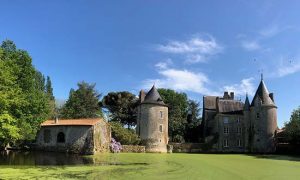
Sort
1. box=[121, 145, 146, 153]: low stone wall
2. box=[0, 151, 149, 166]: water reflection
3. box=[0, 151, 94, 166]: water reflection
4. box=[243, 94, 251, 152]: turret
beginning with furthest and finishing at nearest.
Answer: box=[243, 94, 251, 152]: turret, box=[121, 145, 146, 153]: low stone wall, box=[0, 151, 94, 166]: water reflection, box=[0, 151, 149, 166]: water reflection

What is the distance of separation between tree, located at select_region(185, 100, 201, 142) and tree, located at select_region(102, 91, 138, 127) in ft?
28.3

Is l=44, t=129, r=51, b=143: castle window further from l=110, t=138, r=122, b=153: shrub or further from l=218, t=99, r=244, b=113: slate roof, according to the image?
l=218, t=99, r=244, b=113: slate roof

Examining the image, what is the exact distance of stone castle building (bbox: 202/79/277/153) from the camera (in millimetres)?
46594

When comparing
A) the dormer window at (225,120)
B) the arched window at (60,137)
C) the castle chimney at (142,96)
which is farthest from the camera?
the dormer window at (225,120)

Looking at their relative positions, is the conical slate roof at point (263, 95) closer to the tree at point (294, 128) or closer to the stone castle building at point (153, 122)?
the tree at point (294, 128)

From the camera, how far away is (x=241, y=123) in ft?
164

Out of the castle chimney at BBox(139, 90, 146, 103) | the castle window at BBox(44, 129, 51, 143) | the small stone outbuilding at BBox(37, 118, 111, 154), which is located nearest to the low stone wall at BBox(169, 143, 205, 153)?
the castle chimney at BBox(139, 90, 146, 103)

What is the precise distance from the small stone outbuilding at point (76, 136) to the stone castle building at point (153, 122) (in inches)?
249

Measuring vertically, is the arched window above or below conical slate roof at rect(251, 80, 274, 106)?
below

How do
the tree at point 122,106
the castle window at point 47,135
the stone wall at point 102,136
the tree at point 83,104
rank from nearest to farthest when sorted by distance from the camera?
1. the stone wall at point 102,136
2. the castle window at point 47,135
3. the tree at point 83,104
4. the tree at point 122,106

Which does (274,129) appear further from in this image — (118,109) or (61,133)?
(61,133)

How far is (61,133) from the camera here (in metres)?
38.6

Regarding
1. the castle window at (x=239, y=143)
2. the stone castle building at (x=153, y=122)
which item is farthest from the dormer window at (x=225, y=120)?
the stone castle building at (x=153, y=122)

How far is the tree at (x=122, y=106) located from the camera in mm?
55438
